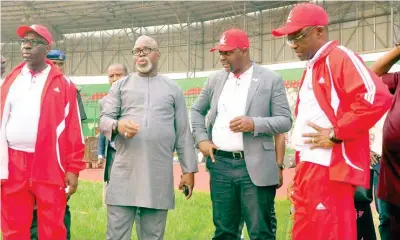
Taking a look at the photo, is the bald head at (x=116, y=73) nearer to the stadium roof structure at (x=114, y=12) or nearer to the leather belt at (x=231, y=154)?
the leather belt at (x=231, y=154)

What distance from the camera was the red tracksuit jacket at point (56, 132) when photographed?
4.00m

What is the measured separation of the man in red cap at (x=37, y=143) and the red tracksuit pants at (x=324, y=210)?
5.82ft

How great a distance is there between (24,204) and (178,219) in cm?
365

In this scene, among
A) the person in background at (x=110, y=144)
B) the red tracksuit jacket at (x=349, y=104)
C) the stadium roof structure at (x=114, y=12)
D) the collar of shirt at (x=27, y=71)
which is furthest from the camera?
the stadium roof structure at (x=114, y=12)

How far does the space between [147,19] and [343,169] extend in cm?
3098

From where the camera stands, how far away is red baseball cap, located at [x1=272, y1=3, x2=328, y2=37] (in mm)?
3488

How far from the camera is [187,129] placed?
181 inches

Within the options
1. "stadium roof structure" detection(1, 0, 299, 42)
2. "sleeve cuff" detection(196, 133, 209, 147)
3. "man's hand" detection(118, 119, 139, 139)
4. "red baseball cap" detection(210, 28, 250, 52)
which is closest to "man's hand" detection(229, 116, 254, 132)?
"sleeve cuff" detection(196, 133, 209, 147)

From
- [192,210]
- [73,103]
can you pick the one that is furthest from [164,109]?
[192,210]

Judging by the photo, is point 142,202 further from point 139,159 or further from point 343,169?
point 343,169

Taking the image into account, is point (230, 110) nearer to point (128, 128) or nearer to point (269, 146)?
point (269, 146)

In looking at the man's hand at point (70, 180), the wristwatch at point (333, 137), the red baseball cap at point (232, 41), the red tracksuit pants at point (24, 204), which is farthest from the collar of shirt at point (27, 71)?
the wristwatch at point (333, 137)

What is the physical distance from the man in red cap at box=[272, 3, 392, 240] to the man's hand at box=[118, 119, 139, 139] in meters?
1.26

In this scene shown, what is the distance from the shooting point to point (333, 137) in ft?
10.6
